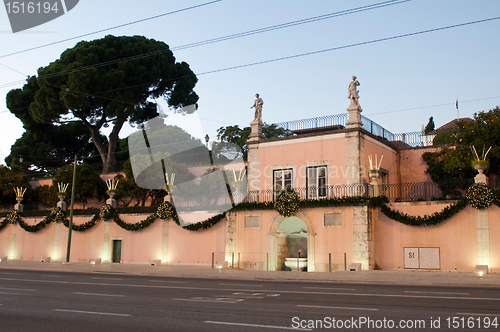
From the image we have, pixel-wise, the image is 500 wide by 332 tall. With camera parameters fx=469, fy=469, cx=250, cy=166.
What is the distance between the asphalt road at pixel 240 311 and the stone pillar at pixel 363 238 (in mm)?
11423

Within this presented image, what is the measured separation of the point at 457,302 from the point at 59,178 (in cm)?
3629

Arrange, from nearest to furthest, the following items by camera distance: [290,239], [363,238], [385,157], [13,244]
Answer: [363,238] < [290,239] < [385,157] < [13,244]

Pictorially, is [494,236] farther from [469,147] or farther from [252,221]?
[252,221]

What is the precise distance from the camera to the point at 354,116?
2639 cm

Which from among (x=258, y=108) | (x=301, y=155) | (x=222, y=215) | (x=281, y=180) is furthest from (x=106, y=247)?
(x=301, y=155)

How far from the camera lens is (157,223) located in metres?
31.6

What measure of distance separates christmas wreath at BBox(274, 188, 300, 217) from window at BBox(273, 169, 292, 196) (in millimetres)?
1825

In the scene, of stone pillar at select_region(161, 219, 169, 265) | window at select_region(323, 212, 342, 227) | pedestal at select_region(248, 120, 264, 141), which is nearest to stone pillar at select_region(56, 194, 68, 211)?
stone pillar at select_region(161, 219, 169, 265)

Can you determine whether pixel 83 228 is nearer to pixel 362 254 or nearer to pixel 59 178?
pixel 59 178

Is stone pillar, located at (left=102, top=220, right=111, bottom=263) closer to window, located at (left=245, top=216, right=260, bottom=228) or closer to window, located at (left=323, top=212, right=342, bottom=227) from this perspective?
window, located at (left=245, top=216, right=260, bottom=228)

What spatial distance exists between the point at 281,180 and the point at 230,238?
462 cm

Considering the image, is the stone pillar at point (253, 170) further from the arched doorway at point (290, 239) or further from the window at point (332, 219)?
the window at point (332, 219)

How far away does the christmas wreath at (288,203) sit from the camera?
25.8m

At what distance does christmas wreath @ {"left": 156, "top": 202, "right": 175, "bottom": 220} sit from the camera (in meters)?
30.8
